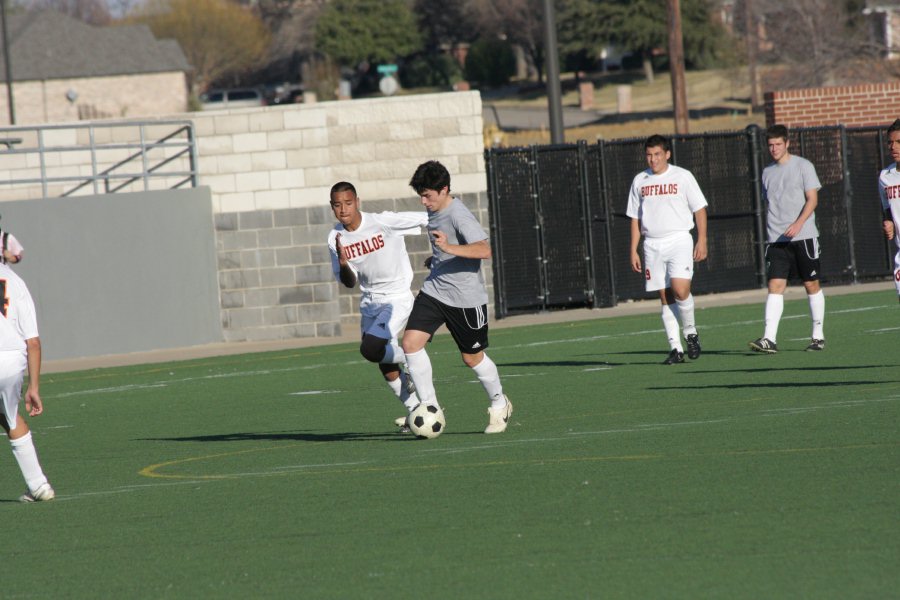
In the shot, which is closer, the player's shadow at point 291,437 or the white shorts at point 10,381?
the white shorts at point 10,381

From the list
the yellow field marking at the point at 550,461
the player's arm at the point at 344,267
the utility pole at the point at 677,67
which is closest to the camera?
the yellow field marking at the point at 550,461

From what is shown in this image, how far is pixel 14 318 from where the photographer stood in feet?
28.9

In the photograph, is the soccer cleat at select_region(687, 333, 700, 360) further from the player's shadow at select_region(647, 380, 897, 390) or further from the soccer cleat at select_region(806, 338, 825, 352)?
the player's shadow at select_region(647, 380, 897, 390)

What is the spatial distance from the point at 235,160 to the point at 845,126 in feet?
33.7

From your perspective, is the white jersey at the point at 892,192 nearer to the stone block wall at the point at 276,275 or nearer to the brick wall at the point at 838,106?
the stone block wall at the point at 276,275

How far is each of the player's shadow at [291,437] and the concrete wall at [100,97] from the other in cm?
6932

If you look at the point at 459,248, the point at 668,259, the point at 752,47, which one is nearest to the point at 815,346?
the point at 668,259

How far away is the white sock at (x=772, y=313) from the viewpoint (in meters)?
14.6

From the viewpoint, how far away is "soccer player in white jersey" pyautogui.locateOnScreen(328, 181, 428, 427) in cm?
1145

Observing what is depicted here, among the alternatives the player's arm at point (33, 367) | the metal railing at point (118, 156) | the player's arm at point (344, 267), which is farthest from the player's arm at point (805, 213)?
the metal railing at point (118, 156)

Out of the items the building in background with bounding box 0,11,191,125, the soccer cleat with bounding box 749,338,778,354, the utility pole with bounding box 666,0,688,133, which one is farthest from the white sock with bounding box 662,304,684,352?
the building in background with bounding box 0,11,191,125

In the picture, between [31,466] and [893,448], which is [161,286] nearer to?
[31,466]

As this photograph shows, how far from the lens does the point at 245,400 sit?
1484 cm

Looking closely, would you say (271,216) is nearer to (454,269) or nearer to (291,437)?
(291,437)
